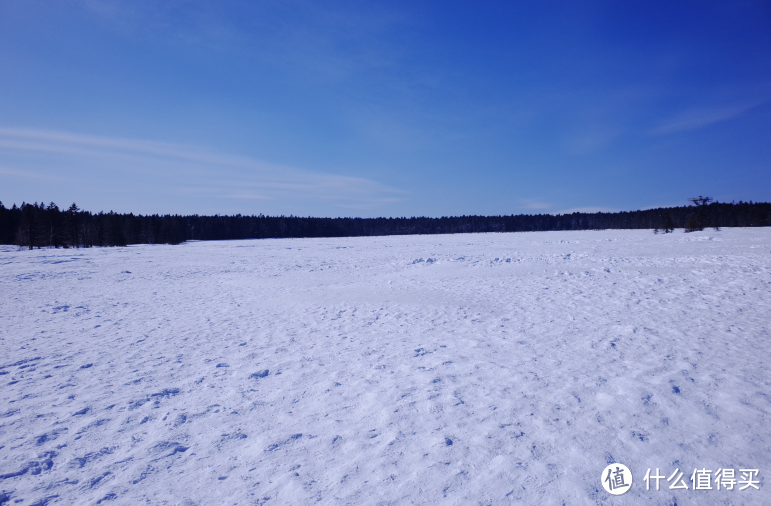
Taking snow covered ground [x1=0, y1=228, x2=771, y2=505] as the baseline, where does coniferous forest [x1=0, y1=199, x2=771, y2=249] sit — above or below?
above

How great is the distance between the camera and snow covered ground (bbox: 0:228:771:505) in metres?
3.26

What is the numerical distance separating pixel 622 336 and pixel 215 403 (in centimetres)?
796

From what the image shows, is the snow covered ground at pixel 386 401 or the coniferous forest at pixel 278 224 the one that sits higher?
the coniferous forest at pixel 278 224

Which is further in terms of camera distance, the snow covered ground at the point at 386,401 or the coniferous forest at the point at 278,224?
the coniferous forest at the point at 278,224

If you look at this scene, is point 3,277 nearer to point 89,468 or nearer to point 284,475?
point 89,468

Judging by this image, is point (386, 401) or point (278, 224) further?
point (278, 224)

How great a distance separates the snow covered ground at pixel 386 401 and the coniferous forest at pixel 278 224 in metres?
54.2

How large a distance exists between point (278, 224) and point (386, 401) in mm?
115170

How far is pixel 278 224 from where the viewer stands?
4471 inches

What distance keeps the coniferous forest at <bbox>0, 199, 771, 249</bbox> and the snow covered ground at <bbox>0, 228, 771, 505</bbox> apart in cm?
5422

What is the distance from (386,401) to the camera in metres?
4.82

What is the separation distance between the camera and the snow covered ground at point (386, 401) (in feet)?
10.7

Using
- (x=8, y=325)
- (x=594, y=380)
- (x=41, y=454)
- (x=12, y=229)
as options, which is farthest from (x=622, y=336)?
(x=12, y=229)

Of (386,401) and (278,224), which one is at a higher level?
(278,224)
